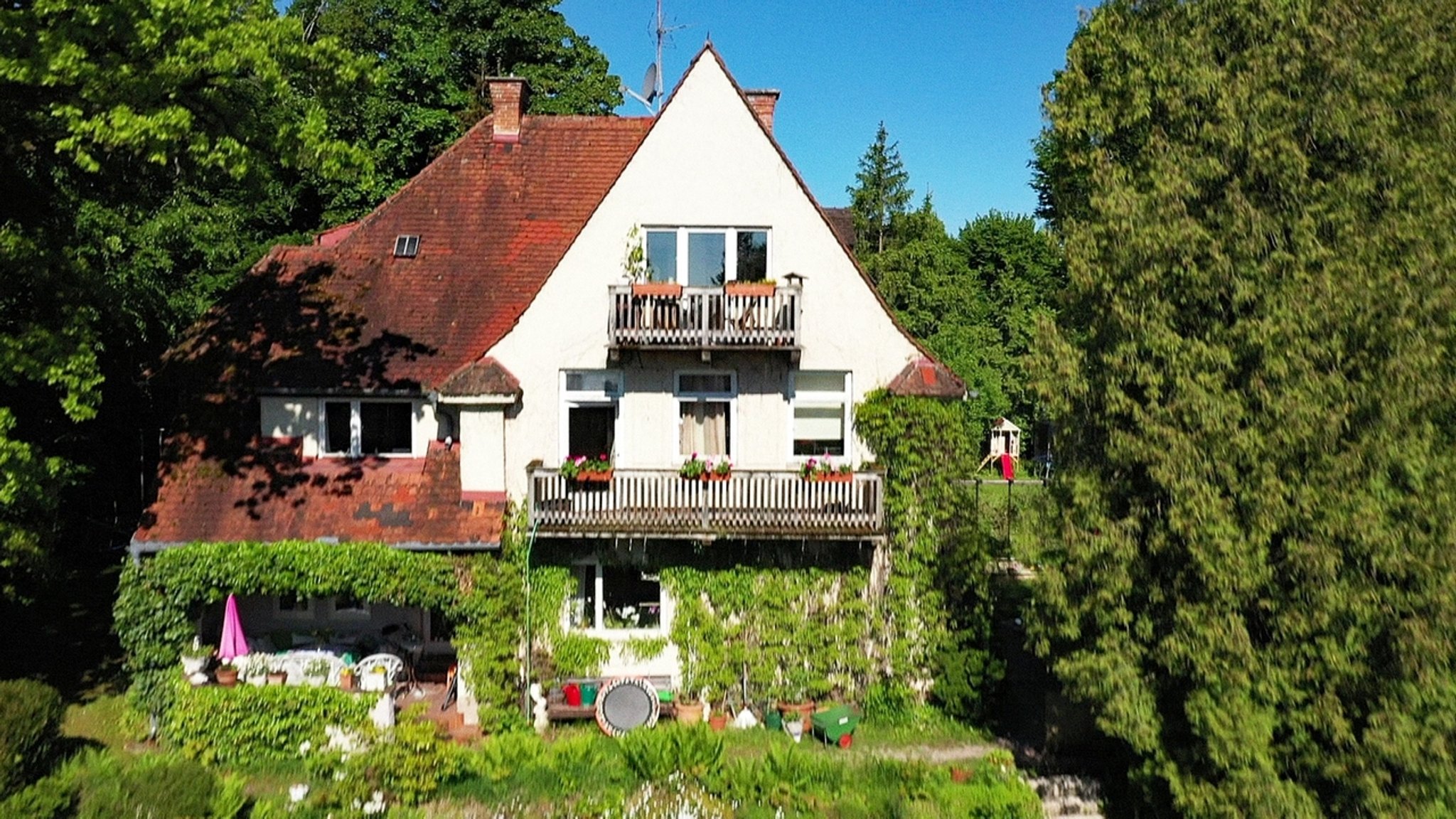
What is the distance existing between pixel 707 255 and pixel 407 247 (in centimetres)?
632

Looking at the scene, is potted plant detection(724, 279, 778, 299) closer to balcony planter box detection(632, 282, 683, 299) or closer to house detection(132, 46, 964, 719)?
house detection(132, 46, 964, 719)

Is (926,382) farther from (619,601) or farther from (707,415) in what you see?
(619,601)

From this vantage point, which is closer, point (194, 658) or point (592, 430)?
point (194, 658)

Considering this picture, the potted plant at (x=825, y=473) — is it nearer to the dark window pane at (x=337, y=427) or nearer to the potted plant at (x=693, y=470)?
the potted plant at (x=693, y=470)

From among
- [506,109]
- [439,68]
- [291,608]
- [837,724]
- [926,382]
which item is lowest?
[837,724]

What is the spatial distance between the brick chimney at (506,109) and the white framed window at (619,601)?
9.55 metres

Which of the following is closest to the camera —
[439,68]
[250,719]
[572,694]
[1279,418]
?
[1279,418]

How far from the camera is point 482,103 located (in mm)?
31547

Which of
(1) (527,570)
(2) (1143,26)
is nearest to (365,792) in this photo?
(1) (527,570)

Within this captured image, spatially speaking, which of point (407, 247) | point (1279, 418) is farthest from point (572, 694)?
point (1279, 418)

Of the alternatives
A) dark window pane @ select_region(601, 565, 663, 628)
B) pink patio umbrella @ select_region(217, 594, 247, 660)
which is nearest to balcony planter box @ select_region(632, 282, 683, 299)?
dark window pane @ select_region(601, 565, 663, 628)

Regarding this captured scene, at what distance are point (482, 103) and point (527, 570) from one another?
2162cm

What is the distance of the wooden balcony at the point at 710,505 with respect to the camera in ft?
49.1

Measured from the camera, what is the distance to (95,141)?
1253 cm
